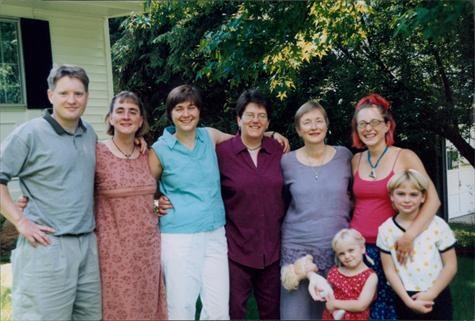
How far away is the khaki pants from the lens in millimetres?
3068

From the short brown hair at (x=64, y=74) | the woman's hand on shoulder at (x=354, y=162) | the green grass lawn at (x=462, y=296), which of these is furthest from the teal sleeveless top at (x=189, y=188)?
the green grass lawn at (x=462, y=296)

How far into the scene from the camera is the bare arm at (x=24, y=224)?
3037 millimetres

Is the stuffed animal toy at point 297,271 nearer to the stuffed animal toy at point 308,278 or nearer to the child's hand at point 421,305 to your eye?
the stuffed animal toy at point 308,278

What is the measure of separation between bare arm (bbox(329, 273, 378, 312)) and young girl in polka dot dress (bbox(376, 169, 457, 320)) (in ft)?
0.31

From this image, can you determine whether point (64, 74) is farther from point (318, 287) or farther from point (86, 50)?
point (86, 50)

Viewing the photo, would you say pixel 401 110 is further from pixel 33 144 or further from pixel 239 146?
pixel 33 144

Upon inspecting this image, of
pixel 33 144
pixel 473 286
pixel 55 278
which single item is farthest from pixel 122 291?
→ pixel 473 286

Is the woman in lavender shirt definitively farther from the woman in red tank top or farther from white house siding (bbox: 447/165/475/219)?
white house siding (bbox: 447/165/475/219)

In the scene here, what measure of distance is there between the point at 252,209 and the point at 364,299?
0.87m

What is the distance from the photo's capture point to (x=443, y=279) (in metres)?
3.08

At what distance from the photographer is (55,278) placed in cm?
307

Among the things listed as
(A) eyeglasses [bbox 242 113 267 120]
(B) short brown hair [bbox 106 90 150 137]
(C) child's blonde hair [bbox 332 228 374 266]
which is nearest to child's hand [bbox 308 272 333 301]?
(C) child's blonde hair [bbox 332 228 374 266]

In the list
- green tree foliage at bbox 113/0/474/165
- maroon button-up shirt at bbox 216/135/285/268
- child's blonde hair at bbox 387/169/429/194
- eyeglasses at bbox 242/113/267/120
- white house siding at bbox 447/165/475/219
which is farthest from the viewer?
white house siding at bbox 447/165/475/219

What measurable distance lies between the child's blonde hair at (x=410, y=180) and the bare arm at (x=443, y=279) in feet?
1.31
